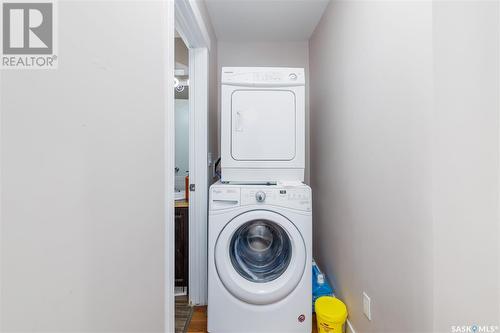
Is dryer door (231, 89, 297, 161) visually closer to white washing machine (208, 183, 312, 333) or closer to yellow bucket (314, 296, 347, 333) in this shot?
white washing machine (208, 183, 312, 333)

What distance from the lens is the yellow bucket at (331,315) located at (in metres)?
1.51

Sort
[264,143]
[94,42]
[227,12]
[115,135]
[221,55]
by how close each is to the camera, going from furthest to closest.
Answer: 1. [221,55]
2. [227,12]
3. [264,143]
4. [115,135]
5. [94,42]

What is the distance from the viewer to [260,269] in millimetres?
1733

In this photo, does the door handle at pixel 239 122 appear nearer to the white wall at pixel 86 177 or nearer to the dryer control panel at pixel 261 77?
the dryer control panel at pixel 261 77

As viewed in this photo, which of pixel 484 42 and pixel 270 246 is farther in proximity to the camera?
pixel 270 246

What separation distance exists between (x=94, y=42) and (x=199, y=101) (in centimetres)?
133

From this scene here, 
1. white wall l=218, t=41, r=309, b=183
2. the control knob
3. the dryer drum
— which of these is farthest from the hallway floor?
white wall l=218, t=41, r=309, b=183

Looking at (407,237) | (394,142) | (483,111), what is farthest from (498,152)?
(407,237)

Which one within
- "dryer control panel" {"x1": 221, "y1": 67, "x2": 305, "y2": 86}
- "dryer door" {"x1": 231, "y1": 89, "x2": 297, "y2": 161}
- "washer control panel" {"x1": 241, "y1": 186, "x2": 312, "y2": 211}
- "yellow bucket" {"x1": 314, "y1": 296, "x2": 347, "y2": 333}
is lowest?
"yellow bucket" {"x1": 314, "y1": 296, "x2": 347, "y2": 333}

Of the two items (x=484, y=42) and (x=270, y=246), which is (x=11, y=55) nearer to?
(x=484, y=42)

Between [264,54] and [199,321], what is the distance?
101 inches

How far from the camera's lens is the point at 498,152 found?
874 millimetres

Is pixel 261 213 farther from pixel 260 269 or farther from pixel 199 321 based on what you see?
pixel 199 321

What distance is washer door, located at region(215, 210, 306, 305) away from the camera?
1.56 m
